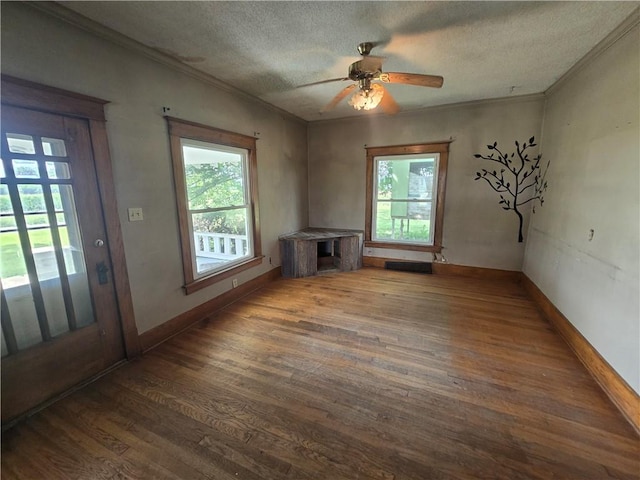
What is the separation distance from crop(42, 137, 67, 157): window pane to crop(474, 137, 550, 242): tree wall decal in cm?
475

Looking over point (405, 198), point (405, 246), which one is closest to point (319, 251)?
point (405, 246)

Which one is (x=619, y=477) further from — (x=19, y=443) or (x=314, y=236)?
(x=314, y=236)

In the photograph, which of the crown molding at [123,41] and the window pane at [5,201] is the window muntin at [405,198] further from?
the window pane at [5,201]

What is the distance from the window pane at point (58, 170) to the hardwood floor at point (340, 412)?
157 centimetres

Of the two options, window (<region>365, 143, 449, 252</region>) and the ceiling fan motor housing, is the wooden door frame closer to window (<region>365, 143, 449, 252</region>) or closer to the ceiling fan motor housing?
the ceiling fan motor housing

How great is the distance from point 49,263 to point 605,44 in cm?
467

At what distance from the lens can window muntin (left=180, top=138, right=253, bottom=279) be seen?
2.88 metres

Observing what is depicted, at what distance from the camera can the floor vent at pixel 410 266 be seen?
4.55 m

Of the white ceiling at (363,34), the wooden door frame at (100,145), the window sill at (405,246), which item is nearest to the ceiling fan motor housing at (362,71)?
the white ceiling at (363,34)

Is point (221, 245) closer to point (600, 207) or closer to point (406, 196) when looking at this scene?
point (406, 196)

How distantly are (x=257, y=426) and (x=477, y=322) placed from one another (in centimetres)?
246

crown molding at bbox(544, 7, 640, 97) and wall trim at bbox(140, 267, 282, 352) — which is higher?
crown molding at bbox(544, 7, 640, 97)

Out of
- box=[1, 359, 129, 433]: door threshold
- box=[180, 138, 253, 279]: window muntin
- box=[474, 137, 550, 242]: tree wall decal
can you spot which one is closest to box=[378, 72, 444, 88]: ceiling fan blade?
box=[180, 138, 253, 279]: window muntin

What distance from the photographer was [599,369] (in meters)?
2.00
